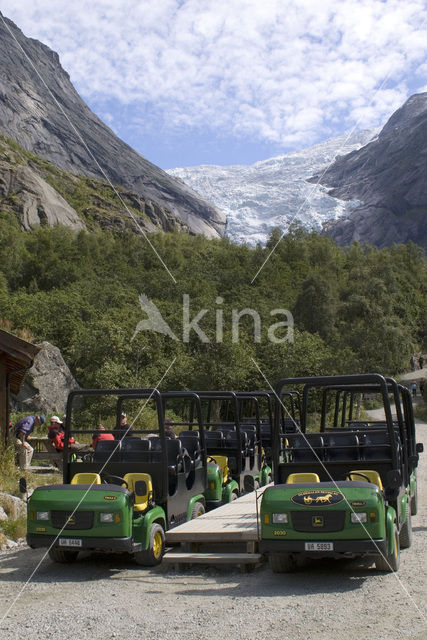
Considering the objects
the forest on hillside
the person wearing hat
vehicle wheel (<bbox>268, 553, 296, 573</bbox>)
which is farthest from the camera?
the forest on hillside

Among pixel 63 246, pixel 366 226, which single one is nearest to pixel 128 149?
pixel 366 226

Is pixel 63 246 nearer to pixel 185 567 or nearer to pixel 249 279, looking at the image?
pixel 249 279

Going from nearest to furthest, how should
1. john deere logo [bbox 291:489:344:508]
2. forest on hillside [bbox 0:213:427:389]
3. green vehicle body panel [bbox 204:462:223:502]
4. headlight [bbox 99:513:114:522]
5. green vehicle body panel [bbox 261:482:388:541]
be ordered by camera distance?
green vehicle body panel [bbox 261:482:388:541]
john deere logo [bbox 291:489:344:508]
headlight [bbox 99:513:114:522]
green vehicle body panel [bbox 204:462:223:502]
forest on hillside [bbox 0:213:427:389]

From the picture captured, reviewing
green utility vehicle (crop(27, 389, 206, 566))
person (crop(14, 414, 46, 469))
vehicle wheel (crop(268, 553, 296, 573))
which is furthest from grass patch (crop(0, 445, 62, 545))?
vehicle wheel (crop(268, 553, 296, 573))

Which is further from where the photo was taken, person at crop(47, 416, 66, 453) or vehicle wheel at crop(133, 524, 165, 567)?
person at crop(47, 416, 66, 453)

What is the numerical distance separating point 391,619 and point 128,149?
7082 inches

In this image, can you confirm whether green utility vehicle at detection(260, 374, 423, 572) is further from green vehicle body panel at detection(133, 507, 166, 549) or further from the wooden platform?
green vehicle body panel at detection(133, 507, 166, 549)

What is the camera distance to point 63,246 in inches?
2832

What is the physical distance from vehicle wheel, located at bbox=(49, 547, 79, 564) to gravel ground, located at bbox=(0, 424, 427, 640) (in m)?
0.09

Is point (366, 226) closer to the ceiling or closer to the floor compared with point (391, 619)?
closer to the ceiling

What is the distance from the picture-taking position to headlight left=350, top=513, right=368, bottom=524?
6348 millimetres

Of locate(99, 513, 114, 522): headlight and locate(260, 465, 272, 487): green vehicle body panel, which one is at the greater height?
locate(99, 513, 114, 522): headlight

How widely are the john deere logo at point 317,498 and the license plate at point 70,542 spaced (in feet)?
7.94

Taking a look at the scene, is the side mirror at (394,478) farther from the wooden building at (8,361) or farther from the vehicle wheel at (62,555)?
the wooden building at (8,361)
